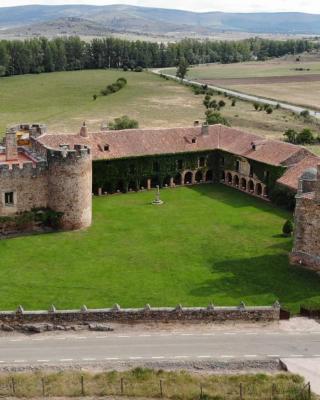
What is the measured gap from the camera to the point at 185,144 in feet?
241

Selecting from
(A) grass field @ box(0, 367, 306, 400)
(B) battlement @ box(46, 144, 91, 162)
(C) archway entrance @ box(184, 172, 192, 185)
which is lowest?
(A) grass field @ box(0, 367, 306, 400)

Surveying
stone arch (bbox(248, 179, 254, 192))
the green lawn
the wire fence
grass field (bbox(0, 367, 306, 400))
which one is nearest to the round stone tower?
the green lawn

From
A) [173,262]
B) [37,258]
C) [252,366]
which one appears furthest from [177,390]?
[37,258]

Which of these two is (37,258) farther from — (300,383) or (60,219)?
(300,383)

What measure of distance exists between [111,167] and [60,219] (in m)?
13.8

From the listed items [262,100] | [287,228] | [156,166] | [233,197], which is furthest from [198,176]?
[262,100]

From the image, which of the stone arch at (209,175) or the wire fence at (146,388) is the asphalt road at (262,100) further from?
the wire fence at (146,388)

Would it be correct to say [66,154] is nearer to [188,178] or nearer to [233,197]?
[233,197]

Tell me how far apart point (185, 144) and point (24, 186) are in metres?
24.2

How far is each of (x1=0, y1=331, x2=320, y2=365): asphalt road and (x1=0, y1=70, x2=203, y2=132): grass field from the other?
7249cm

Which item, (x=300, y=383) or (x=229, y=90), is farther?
(x=229, y=90)

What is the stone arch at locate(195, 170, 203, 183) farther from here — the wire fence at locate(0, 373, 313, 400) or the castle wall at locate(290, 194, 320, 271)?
the wire fence at locate(0, 373, 313, 400)

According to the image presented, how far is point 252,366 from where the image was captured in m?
34.2

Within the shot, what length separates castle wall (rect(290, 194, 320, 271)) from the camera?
A: 46219 mm
